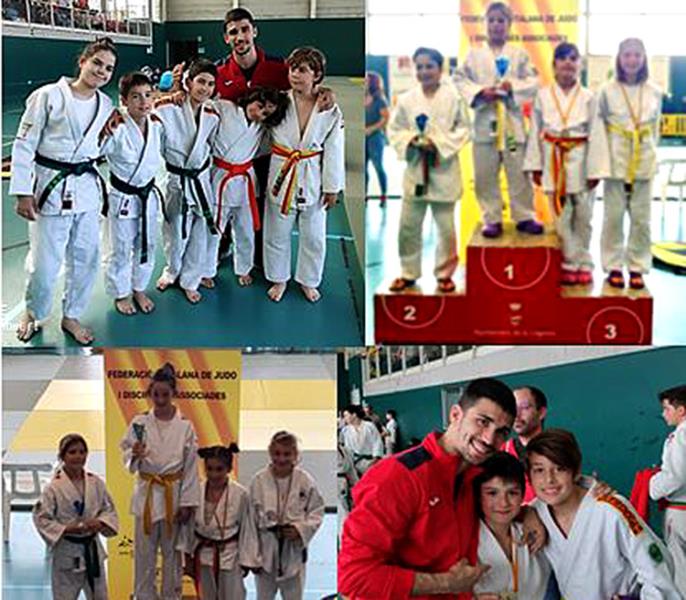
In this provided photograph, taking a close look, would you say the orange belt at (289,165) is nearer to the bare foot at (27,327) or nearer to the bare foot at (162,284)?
the bare foot at (162,284)

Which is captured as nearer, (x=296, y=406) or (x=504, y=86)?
(x=504, y=86)

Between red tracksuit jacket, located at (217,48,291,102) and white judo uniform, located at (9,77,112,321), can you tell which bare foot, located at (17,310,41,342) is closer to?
white judo uniform, located at (9,77,112,321)

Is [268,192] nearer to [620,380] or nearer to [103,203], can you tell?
[103,203]

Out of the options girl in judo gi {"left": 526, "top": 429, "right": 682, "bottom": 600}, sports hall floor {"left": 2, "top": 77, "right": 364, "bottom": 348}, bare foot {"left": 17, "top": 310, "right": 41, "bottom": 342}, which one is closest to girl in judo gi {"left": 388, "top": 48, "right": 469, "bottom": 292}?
sports hall floor {"left": 2, "top": 77, "right": 364, "bottom": 348}

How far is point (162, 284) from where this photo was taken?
9.68 ft

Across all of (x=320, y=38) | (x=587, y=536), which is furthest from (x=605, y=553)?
(x=320, y=38)

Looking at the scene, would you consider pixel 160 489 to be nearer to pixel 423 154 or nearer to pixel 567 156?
pixel 423 154

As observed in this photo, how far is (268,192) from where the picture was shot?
2.92 m

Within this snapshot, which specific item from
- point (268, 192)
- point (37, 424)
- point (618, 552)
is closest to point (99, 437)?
point (37, 424)

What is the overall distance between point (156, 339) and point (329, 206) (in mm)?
504

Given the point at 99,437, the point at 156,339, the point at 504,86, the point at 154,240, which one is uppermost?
the point at 504,86

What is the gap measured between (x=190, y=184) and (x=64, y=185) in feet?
Answer: 0.92

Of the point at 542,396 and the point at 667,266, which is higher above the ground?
the point at 667,266

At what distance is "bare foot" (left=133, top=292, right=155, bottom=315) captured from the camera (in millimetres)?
2941
